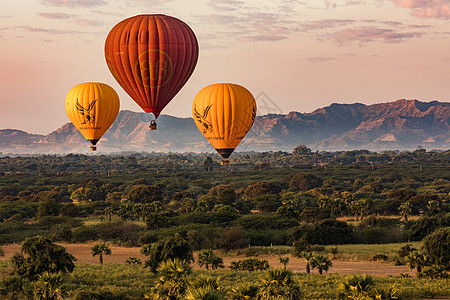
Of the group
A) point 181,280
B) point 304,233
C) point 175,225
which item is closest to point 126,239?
point 175,225

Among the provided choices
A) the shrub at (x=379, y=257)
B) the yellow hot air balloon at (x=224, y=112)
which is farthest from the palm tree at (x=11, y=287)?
the shrub at (x=379, y=257)

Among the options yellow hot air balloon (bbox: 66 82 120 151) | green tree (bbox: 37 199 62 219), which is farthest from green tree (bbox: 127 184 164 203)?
yellow hot air balloon (bbox: 66 82 120 151)

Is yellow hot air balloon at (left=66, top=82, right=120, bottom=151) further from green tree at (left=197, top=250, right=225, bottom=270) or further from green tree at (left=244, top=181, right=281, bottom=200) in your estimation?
green tree at (left=244, top=181, right=281, bottom=200)

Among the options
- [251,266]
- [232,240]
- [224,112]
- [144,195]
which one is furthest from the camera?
[144,195]

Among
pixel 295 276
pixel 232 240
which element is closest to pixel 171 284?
pixel 295 276

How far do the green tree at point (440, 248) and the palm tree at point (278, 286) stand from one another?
2396 centimetres

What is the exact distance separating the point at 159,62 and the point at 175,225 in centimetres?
4380

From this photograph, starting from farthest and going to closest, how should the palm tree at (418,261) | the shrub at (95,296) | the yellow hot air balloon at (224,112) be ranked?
the palm tree at (418,261), the yellow hot air balloon at (224,112), the shrub at (95,296)

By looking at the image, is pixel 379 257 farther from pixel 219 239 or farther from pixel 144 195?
pixel 144 195

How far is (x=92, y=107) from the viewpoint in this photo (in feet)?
176

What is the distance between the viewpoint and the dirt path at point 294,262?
5247 centimetres

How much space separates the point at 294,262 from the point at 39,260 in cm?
2773

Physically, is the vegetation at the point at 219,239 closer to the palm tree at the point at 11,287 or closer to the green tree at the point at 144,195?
the palm tree at the point at 11,287

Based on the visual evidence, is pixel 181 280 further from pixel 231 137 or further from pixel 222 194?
pixel 222 194
